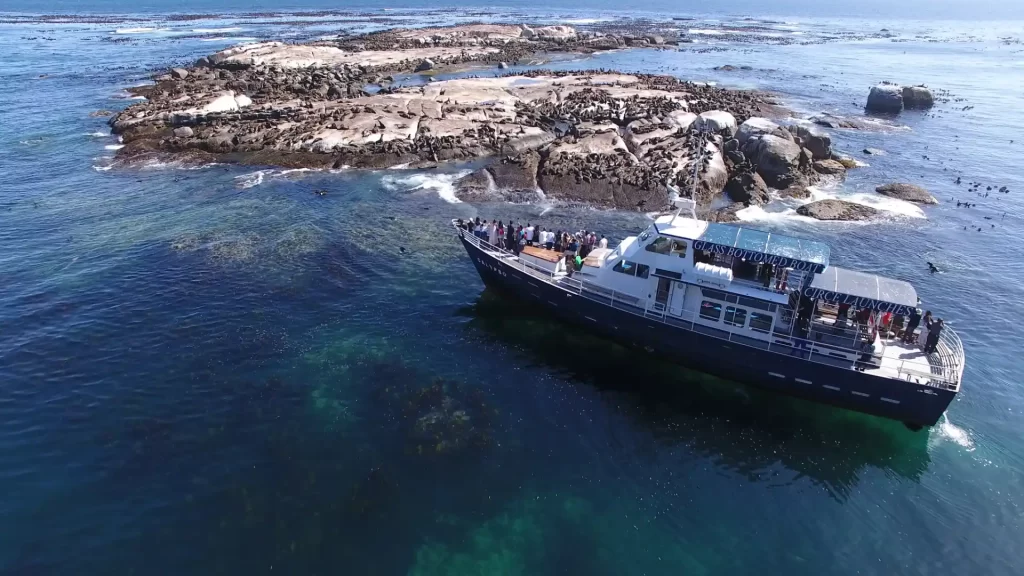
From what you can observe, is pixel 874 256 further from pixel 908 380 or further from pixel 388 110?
pixel 388 110

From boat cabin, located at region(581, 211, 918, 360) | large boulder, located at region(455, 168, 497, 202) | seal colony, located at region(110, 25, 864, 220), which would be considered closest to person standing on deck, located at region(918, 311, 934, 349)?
boat cabin, located at region(581, 211, 918, 360)

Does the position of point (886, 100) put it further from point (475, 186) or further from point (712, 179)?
point (475, 186)

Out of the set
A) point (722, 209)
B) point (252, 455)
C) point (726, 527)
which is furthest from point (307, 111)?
point (726, 527)

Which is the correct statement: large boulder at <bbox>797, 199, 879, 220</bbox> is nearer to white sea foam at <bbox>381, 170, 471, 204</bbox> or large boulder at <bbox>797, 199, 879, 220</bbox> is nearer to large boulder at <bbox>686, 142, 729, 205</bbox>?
large boulder at <bbox>686, 142, 729, 205</bbox>

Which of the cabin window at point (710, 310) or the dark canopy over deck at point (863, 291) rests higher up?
the dark canopy over deck at point (863, 291)

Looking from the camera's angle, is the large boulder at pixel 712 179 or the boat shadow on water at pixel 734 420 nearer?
the boat shadow on water at pixel 734 420

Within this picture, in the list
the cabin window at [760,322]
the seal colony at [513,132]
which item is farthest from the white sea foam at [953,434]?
the seal colony at [513,132]

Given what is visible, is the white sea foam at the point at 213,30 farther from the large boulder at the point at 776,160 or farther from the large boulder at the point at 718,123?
the large boulder at the point at 776,160
